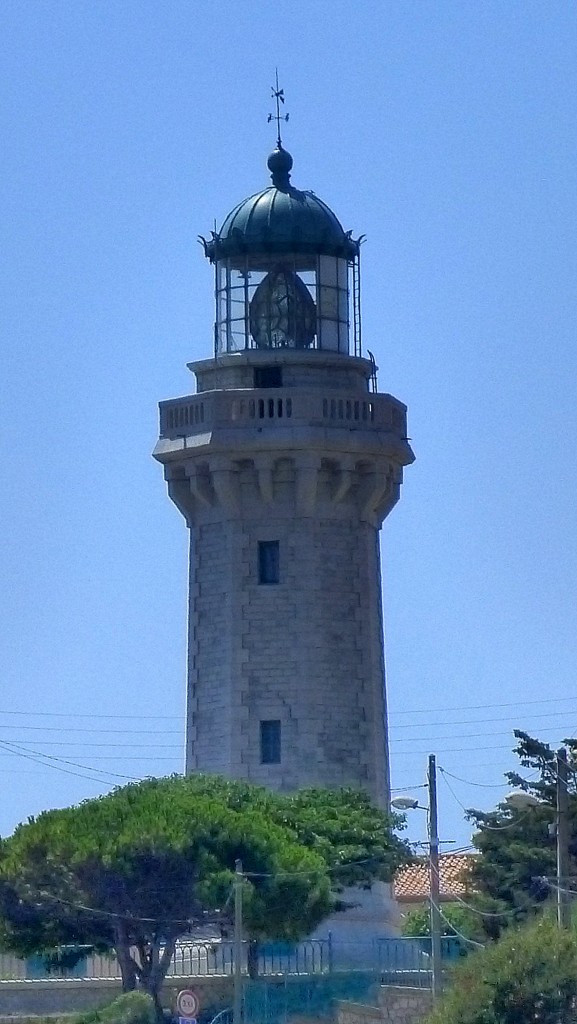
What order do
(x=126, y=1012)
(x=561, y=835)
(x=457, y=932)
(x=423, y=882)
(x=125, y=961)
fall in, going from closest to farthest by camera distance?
(x=561, y=835) → (x=126, y=1012) → (x=125, y=961) → (x=457, y=932) → (x=423, y=882)

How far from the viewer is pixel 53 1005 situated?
6050cm

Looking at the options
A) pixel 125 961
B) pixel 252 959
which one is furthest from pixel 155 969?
pixel 252 959

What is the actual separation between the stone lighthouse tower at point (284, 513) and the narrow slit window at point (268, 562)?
0.09 ft

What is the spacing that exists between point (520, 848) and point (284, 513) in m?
8.61

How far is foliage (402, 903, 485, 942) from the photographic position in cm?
6419

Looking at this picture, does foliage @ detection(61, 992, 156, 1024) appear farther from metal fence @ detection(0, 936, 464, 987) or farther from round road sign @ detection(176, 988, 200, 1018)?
metal fence @ detection(0, 936, 464, 987)

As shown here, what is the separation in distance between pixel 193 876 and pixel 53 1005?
156 inches

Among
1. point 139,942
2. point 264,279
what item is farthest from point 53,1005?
point 264,279

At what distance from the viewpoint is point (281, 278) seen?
6956 centimetres

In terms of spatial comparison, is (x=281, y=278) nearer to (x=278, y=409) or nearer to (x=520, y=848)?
(x=278, y=409)

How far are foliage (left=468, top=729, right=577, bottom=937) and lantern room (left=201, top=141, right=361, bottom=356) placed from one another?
10.6 metres

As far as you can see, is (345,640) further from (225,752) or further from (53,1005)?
(53,1005)

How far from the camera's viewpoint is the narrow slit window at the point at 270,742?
6669 centimetres

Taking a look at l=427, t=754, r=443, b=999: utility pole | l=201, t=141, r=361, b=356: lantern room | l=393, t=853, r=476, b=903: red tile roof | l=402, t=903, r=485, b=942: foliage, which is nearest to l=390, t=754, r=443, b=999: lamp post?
l=427, t=754, r=443, b=999: utility pole
